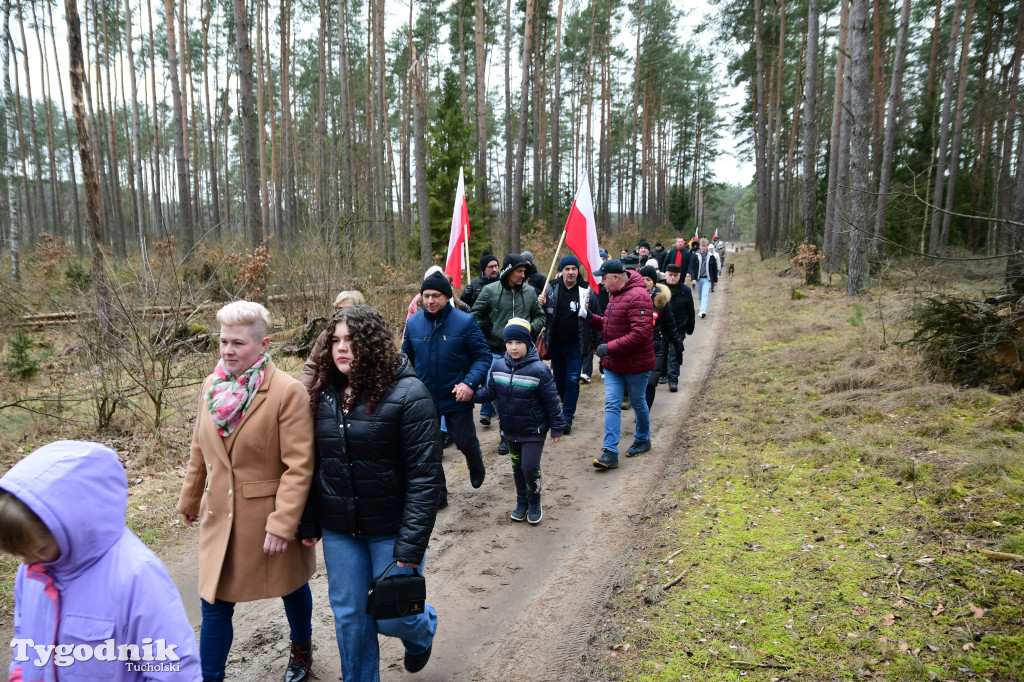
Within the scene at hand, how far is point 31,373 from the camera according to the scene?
30.4ft

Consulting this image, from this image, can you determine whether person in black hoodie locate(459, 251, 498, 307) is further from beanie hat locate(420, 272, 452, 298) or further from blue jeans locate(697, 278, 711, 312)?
blue jeans locate(697, 278, 711, 312)

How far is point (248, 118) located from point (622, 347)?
11171 millimetres

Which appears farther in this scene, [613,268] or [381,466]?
[613,268]

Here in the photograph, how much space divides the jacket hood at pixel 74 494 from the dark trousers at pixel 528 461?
383cm

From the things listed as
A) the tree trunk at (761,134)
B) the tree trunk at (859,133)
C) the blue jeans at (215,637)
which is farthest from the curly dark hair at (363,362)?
the tree trunk at (761,134)

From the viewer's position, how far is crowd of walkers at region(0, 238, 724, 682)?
176 cm

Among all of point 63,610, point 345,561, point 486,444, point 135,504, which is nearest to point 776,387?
point 486,444

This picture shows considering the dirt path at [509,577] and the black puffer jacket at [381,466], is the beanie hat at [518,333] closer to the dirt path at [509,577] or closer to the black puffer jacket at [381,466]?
the dirt path at [509,577]

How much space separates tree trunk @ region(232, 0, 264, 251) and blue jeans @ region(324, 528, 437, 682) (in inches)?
437

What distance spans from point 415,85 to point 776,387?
1056cm

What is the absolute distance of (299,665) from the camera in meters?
3.46

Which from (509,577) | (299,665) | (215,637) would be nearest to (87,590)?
(215,637)

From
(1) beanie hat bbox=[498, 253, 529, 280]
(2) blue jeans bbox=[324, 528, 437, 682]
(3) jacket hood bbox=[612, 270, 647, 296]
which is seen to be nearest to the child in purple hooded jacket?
(2) blue jeans bbox=[324, 528, 437, 682]

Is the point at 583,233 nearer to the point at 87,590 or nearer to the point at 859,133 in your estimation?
the point at 87,590
